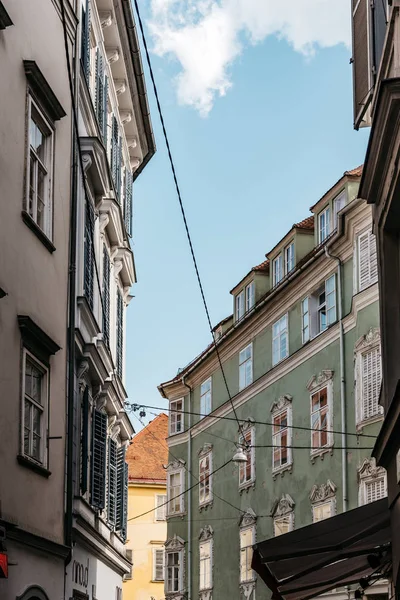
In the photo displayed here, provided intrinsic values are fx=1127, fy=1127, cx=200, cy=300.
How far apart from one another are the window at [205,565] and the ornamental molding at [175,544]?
72.5 inches

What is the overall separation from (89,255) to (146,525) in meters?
46.0

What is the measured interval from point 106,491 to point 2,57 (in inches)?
443

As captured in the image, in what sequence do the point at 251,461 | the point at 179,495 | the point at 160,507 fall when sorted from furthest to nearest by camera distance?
the point at 160,507
the point at 179,495
the point at 251,461

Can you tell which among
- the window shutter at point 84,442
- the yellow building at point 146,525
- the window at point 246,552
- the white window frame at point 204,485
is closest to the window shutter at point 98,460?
the window shutter at point 84,442

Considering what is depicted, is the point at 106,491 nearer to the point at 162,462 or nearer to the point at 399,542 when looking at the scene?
the point at 399,542

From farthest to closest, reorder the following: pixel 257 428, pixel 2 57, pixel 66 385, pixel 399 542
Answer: pixel 257 428 < pixel 66 385 < pixel 2 57 < pixel 399 542

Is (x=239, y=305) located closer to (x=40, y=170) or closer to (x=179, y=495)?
(x=179, y=495)

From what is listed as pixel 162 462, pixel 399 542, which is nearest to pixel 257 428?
pixel 399 542

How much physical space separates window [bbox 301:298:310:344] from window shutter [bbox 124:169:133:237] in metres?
6.75

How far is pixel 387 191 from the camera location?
11.1 meters

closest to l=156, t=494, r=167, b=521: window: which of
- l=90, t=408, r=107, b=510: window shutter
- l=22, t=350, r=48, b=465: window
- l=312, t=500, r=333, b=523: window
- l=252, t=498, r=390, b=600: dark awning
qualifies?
l=312, t=500, r=333, b=523: window

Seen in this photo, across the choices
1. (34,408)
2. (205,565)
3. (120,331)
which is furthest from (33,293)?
(205,565)

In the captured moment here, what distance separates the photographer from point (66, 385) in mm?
16312

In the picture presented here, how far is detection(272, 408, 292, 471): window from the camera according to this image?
33484 mm
